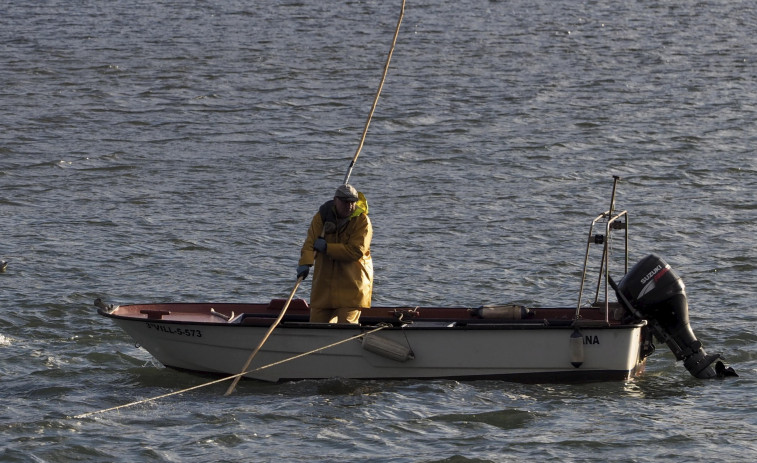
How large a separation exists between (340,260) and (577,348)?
214 cm

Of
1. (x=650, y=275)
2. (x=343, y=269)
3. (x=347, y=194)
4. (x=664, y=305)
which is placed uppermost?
(x=347, y=194)

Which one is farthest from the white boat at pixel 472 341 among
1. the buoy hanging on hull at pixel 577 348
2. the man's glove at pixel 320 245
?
the man's glove at pixel 320 245

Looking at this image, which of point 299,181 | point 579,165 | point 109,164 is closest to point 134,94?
point 109,164

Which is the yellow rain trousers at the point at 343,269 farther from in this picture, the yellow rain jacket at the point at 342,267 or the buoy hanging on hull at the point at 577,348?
the buoy hanging on hull at the point at 577,348

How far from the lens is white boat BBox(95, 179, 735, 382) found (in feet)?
37.6

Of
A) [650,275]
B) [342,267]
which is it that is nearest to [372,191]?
[342,267]

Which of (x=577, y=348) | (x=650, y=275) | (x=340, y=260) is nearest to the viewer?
(x=577, y=348)

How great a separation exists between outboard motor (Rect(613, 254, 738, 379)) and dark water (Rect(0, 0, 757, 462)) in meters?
0.35

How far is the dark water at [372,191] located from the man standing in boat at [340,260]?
2.21 feet

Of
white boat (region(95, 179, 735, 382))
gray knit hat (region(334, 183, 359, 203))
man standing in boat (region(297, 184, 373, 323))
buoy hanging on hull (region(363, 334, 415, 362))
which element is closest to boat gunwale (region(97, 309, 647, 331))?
white boat (region(95, 179, 735, 382))

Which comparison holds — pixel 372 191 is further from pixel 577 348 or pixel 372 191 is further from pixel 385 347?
pixel 577 348

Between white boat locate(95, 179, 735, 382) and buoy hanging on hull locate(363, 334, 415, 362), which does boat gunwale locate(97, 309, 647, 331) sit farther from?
buoy hanging on hull locate(363, 334, 415, 362)

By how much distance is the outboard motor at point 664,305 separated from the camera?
11.6 meters

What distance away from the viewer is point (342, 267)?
1187cm
